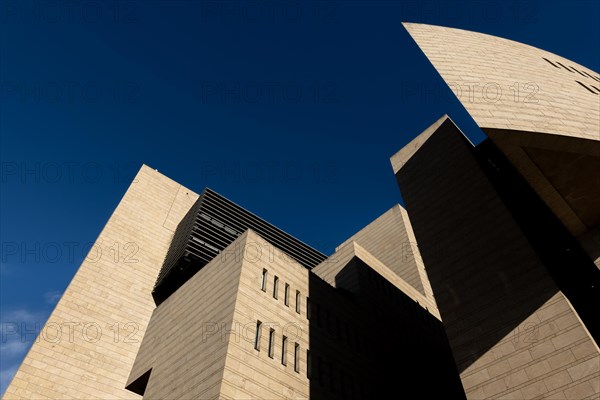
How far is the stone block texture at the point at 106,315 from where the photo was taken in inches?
1001

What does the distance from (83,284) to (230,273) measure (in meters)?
15.3

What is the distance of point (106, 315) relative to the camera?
3045cm

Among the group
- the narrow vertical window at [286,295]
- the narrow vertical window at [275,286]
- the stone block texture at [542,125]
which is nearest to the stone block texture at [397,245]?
the narrow vertical window at [286,295]

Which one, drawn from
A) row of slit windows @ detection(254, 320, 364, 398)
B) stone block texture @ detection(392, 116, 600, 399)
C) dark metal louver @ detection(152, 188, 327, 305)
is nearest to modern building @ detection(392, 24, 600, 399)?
stone block texture @ detection(392, 116, 600, 399)

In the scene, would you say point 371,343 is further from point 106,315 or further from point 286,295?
point 106,315

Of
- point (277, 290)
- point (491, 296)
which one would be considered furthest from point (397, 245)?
point (491, 296)

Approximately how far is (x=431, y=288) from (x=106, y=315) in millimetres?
24758

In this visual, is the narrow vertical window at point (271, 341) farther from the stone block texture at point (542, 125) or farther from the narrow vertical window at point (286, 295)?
the stone block texture at point (542, 125)

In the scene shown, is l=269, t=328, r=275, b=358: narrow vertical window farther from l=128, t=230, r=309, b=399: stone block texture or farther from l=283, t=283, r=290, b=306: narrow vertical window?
l=283, t=283, r=290, b=306: narrow vertical window

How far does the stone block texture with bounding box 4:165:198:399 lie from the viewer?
25.4 meters

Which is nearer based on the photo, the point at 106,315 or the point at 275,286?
the point at 275,286

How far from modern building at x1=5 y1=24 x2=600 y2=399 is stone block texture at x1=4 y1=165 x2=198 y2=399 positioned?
118 mm

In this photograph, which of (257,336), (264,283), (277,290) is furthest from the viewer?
(277,290)

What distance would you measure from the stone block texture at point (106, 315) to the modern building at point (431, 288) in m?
0.12
